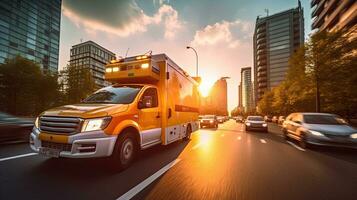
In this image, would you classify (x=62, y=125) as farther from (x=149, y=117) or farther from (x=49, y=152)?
(x=149, y=117)

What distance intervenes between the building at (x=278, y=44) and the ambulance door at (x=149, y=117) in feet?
364

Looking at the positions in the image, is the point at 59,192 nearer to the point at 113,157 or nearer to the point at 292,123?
the point at 113,157

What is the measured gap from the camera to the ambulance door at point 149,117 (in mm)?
5402

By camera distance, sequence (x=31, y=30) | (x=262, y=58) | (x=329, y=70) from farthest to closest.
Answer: (x=262, y=58) → (x=31, y=30) → (x=329, y=70)

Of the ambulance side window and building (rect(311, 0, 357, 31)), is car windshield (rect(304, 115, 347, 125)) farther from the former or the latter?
building (rect(311, 0, 357, 31))

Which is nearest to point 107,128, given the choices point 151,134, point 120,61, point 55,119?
point 55,119

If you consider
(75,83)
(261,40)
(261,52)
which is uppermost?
(261,40)

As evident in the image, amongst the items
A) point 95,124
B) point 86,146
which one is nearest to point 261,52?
point 95,124

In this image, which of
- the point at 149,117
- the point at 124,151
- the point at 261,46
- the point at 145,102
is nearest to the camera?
the point at 124,151

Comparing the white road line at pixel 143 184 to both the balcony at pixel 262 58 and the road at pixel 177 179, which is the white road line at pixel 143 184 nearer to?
the road at pixel 177 179

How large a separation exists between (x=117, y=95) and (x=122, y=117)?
120 centimetres

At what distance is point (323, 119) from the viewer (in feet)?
29.7

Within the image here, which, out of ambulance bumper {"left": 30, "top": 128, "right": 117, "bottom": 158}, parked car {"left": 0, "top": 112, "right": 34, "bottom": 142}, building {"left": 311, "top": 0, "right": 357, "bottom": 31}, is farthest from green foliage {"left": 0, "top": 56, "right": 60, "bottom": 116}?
building {"left": 311, "top": 0, "right": 357, "bottom": 31}

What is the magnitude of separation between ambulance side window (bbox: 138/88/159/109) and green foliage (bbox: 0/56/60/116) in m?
36.1
